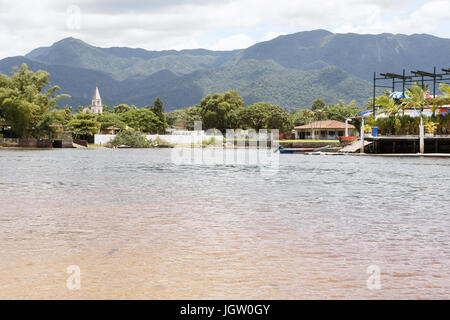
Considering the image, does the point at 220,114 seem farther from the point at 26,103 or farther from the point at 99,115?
the point at 26,103

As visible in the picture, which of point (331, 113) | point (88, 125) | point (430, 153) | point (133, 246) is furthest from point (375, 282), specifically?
point (331, 113)

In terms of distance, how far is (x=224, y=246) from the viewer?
11.7 metres

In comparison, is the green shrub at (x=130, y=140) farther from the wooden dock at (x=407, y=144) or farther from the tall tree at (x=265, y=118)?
the wooden dock at (x=407, y=144)

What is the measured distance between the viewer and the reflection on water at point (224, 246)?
8.28 metres

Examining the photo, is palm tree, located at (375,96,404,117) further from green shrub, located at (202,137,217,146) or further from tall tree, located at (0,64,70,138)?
tall tree, located at (0,64,70,138)

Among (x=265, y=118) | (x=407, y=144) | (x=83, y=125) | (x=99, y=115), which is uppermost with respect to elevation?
(x=99, y=115)

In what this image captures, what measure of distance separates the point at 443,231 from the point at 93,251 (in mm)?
9054

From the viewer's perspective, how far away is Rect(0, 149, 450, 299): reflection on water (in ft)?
27.2

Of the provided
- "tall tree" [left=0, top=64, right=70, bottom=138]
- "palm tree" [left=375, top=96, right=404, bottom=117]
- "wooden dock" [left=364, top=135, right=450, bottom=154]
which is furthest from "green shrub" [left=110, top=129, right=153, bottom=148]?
"palm tree" [left=375, top=96, right=404, bottom=117]

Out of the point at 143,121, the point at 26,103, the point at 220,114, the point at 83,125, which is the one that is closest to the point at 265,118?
the point at 220,114

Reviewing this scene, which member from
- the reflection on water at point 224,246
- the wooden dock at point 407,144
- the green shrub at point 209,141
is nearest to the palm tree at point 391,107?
the wooden dock at point 407,144

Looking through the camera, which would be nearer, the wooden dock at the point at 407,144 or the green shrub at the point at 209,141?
the wooden dock at the point at 407,144
